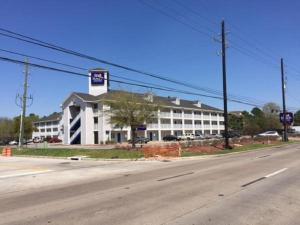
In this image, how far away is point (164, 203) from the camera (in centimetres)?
1039

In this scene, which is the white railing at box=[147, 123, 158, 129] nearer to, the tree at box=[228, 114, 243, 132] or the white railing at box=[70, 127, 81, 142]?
the white railing at box=[70, 127, 81, 142]

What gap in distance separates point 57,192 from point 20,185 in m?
3.50

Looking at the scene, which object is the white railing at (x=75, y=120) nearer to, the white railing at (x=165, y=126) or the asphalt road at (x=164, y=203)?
the white railing at (x=165, y=126)

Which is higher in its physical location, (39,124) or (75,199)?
(39,124)

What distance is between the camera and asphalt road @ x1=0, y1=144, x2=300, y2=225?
337 inches

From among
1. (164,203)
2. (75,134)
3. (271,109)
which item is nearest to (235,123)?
(271,109)

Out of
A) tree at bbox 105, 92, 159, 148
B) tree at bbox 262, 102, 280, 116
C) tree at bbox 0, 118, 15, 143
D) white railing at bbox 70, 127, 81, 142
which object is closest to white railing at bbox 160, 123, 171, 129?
white railing at bbox 70, 127, 81, 142

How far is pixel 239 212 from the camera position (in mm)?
9070

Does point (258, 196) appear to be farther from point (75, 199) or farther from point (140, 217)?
point (75, 199)

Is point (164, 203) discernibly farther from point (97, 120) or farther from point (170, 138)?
point (170, 138)

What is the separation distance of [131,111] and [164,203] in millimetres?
32045

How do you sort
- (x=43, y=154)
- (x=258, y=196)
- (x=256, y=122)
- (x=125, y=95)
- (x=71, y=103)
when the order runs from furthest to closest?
(x=256, y=122), (x=71, y=103), (x=125, y=95), (x=43, y=154), (x=258, y=196)

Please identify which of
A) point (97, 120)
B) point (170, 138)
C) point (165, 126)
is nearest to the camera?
point (97, 120)

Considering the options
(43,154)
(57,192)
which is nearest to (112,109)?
(43,154)
